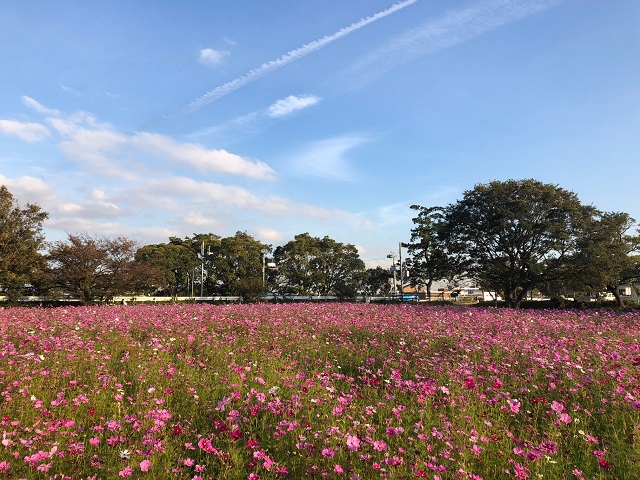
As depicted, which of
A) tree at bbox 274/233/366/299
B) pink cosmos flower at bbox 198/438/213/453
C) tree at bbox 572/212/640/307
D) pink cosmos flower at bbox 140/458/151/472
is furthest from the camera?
tree at bbox 274/233/366/299

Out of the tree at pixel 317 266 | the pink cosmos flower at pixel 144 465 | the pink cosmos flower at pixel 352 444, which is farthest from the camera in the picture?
the tree at pixel 317 266

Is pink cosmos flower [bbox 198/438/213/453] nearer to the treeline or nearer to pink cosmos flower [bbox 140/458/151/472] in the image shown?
pink cosmos flower [bbox 140/458/151/472]

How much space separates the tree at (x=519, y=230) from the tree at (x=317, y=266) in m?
22.6

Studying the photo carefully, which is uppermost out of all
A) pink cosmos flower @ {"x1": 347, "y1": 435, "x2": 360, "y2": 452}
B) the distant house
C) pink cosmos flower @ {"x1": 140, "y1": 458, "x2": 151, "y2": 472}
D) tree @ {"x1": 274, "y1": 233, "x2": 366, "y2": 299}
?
tree @ {"x1": 274, "y1": 233, "x2": 366, "y2": 299}

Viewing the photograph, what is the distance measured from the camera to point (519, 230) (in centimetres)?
2342

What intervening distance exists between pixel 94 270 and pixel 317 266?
27004 millimetres

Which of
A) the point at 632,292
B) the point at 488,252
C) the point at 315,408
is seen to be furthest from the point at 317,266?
the point at 632,292

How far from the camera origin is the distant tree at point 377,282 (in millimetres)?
54834

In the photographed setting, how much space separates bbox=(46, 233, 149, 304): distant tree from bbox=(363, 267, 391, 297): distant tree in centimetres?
3464

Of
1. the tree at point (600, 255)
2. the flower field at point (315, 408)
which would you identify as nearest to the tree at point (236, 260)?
the tree at point (600, 255)

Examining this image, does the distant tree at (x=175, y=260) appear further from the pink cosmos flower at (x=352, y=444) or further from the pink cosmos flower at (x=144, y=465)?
the pink cosmos flower at (x=352, y=444)

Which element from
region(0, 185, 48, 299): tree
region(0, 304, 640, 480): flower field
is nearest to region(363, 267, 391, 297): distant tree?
region(0, 185, 48, 299): tree

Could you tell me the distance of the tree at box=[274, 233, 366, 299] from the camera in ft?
154

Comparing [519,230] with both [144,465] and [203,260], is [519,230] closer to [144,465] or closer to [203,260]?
[144,465]
